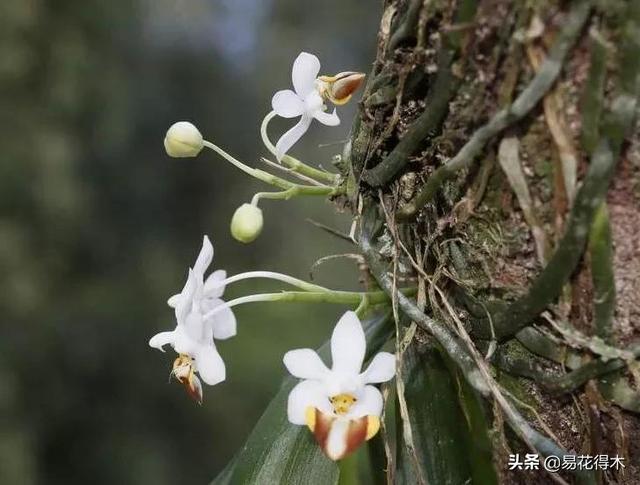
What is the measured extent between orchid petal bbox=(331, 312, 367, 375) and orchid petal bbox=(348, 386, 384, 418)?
0.05 ft

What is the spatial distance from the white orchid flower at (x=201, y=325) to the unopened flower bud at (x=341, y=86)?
0.16 metres

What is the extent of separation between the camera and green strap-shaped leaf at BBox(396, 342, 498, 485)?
0.54 meters

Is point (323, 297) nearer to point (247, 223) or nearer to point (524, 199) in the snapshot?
point (247, 223)

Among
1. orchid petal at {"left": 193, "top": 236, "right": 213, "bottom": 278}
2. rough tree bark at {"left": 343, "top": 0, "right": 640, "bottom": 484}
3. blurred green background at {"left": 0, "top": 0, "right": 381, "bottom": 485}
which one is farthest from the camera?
blurred green background at {"left": 0, "top": 0, "right": 381, "bottom": 485}

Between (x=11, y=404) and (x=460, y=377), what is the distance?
236 cm

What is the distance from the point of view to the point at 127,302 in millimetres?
3021

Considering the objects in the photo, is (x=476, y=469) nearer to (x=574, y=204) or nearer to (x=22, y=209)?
(x=574, y=204)

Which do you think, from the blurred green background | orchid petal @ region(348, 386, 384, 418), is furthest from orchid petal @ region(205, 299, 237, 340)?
the blurred green background

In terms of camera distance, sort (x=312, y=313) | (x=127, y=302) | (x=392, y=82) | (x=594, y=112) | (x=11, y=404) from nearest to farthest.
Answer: (x=594, y=112) → (x=392, y=82) → (x=11, y=404) → (x=127, y=302) → (x=312, y=313)

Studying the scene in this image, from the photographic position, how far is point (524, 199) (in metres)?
0.41

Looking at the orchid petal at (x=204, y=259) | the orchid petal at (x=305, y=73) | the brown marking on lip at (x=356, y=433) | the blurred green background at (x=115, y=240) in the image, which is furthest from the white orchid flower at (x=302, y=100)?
the blurred green background at (x=115, y=240)

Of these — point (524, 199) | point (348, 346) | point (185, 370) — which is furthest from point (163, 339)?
point (524, 199)

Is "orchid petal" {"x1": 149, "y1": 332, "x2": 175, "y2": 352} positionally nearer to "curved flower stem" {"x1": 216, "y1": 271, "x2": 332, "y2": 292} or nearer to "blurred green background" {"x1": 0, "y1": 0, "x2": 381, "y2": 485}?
"curved flower stem" {"x1": 216, "y1": 271, "x2": 332, "y2": 292}

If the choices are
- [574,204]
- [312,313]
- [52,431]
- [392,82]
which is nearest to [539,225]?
[574,204]
